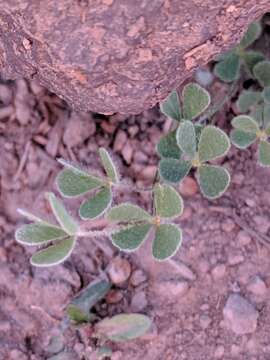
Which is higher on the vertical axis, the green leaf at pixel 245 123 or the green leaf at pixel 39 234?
the green leaf at pixel 245 123

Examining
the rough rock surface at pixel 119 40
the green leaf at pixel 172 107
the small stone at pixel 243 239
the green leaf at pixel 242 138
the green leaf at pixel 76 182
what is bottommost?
the small stone at pixel 243 239

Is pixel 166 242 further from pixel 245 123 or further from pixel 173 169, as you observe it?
pixel 245 123

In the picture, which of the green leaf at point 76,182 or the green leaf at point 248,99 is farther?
→ the green leaf at point 248,99

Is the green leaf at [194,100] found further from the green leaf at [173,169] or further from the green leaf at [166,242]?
the green leaf at [166,242]

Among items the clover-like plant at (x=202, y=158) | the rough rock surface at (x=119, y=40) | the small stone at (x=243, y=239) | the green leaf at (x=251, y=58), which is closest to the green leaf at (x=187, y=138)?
the clover-like plant at (x=202, y=158)

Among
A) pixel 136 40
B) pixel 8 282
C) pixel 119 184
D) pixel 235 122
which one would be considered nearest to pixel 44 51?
pixel 136 40

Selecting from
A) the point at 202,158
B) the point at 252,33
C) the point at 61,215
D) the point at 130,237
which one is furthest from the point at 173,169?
the point at 252,33

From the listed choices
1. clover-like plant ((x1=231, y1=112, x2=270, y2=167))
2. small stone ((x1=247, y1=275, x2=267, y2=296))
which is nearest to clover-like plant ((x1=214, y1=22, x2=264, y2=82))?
clover-like plant ((x1=231, y1=112, x2=270, y2=167))
